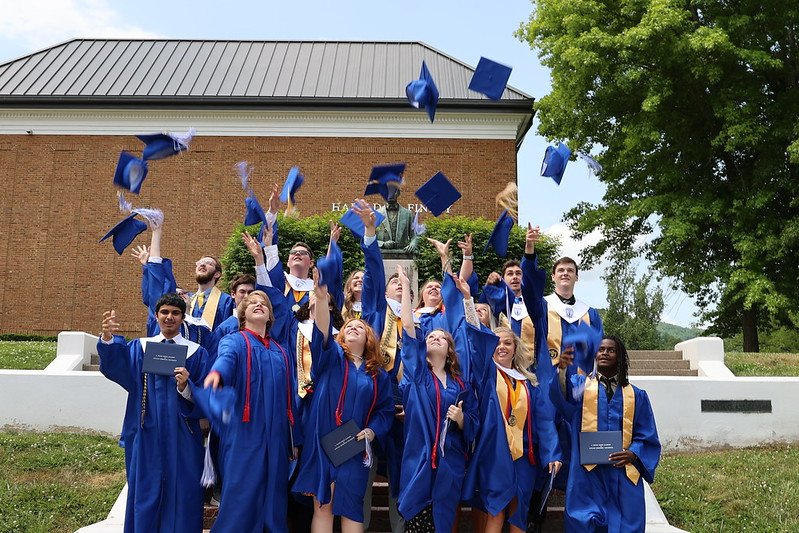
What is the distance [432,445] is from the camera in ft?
16.6

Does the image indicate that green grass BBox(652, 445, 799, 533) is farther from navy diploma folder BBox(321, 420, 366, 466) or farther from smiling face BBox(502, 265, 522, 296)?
navy diploma folder BBox(321, 420, 366, 466)

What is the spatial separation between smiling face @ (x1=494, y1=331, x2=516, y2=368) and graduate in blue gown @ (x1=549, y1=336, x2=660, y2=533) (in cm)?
39

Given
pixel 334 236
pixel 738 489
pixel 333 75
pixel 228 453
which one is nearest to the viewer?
pixel 228 453

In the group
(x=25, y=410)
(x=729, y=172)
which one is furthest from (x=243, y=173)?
(x=729, y=172)

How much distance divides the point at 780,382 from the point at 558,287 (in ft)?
13.3

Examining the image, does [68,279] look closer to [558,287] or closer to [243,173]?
[243,173]

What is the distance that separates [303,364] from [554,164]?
300 cm

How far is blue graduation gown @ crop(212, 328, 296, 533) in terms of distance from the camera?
469 centimetres

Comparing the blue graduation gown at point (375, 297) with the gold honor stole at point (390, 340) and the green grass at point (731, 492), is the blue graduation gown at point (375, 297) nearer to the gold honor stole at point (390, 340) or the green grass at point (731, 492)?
the gold honor stole at point (390, 340)

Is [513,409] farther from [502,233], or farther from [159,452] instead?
[159,452]

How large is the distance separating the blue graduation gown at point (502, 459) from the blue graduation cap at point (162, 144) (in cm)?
370

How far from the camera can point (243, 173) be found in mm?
6883

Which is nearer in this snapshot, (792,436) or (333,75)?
(792,436)

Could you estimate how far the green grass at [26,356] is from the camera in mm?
10539
